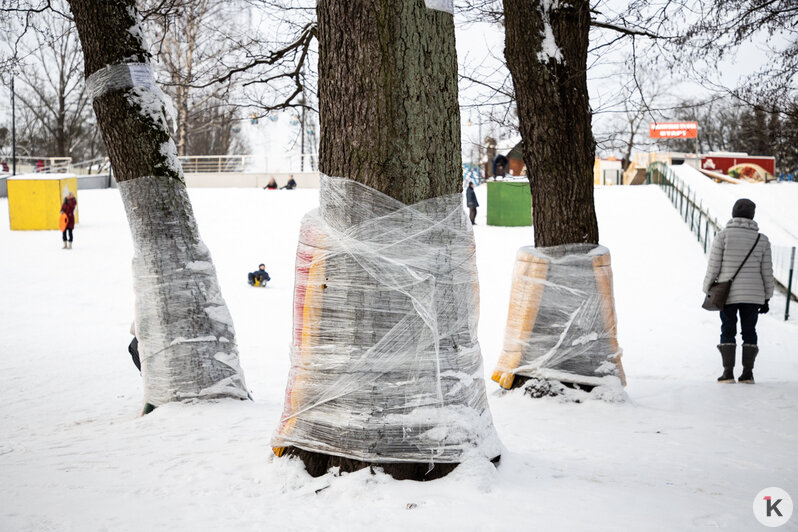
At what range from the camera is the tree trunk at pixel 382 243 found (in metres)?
3.24

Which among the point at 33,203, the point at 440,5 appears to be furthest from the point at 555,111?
the point at 33,203

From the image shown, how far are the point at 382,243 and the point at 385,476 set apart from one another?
0.99 m

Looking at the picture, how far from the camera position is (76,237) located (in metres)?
19.9

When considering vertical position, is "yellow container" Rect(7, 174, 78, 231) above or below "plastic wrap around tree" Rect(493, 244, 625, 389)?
above

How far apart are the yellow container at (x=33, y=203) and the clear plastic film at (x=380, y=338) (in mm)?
19718

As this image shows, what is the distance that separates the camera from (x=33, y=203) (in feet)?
69.1

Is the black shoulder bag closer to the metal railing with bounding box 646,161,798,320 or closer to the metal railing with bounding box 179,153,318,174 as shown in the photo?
the metal railing with bounding box 646,161,798,320

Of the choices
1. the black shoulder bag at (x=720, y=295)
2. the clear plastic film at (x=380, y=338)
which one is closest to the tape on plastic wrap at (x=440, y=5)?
the clear plastic film at (x=380, y=338)

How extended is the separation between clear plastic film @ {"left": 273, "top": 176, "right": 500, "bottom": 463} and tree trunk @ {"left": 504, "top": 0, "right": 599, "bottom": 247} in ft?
9.25

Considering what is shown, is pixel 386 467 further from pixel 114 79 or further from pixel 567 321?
pixel 114 79

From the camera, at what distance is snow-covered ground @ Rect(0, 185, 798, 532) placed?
287cm

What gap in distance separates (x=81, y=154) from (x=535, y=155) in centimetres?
6296

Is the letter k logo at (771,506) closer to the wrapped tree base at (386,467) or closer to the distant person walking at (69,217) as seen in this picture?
the wrapped tree base at (386,467)

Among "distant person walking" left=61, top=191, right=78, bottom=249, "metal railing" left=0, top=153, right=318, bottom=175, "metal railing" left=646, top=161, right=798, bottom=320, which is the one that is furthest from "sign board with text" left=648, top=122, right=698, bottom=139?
"distant person walking" left=61, top=191, right=78, bottom=249
